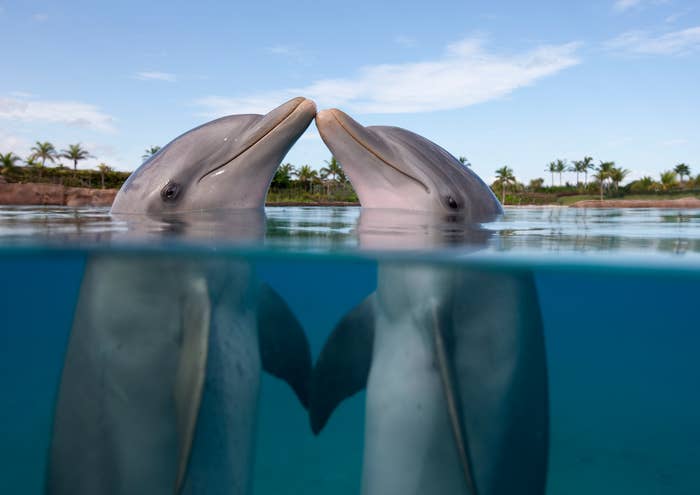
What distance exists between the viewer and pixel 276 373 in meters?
4.48

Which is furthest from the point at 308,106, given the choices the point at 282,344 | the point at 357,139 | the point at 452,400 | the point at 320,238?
the point at 452,400

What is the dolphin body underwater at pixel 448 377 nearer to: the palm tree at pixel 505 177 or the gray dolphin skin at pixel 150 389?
the gray dolphin skin at pixel 150 389

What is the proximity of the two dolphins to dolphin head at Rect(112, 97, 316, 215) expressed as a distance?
3.98 feet

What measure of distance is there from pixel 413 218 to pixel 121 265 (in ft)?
8.54

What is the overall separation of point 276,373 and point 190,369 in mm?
1101

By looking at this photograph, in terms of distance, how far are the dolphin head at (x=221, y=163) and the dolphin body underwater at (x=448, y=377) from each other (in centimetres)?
153

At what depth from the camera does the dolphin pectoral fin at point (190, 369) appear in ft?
11.1

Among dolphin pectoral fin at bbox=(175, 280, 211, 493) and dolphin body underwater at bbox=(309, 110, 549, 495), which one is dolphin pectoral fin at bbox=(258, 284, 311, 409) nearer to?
dolphin body underwater at bbox=(309, 110, 549, 495)

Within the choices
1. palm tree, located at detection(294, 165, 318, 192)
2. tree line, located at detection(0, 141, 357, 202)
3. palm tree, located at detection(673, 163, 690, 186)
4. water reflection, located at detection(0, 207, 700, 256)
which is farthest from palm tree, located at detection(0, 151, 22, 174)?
palm tree, located at detection(673, 163, 690, 186)

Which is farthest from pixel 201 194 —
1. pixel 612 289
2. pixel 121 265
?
pixel 612 289

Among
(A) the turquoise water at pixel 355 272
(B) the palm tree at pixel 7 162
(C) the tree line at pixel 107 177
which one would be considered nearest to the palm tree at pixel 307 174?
(C) the tree line at pixel 107 177

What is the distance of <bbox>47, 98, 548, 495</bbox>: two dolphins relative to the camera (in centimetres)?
359

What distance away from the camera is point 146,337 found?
3.66 metres

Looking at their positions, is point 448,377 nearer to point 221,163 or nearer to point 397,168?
point 397,168
